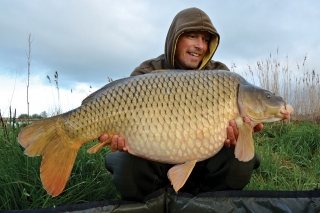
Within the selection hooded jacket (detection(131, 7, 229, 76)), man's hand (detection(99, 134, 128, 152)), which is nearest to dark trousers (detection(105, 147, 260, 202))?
man's hand (detection(99, 134, 128, 152))

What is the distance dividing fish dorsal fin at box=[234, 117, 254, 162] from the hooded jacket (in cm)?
78

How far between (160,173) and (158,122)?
43 cm

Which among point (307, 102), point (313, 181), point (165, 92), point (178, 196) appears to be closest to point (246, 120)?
point (165, 92)

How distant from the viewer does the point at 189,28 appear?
2.14 m

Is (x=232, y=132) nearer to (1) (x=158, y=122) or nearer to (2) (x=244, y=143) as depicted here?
(2) (x=244, y=143)

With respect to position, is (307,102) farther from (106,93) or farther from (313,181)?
(106,93)

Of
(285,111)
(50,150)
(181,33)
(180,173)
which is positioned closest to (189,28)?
(181,33)

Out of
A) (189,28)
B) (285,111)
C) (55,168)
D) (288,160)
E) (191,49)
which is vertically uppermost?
(189,28)

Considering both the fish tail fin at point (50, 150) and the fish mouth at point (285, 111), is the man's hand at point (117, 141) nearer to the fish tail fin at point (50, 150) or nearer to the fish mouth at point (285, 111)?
the fish tail fin at point (50, 150)

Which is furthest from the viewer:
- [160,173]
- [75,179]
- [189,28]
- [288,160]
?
[288,160]

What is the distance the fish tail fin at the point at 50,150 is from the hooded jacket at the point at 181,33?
77 centimetres

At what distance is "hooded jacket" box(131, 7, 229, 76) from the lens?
85.0 inches

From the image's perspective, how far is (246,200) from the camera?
67.4 inches

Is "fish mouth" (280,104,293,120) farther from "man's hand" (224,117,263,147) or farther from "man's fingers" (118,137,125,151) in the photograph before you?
"man's fingers" (118,137,125,151)
